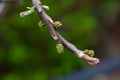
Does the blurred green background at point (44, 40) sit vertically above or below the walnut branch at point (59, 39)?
below

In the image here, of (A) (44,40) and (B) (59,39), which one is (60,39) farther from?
(A) (44,40)

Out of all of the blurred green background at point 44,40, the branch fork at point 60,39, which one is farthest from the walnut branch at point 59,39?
the blurred green background at point 44,40

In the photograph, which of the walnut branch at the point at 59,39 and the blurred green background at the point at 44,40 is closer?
the walnut branch at the point at 59,39

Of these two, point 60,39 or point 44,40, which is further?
point 44,40

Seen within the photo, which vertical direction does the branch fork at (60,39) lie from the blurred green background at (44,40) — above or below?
above

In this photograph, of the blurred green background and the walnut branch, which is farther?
the blurred green background

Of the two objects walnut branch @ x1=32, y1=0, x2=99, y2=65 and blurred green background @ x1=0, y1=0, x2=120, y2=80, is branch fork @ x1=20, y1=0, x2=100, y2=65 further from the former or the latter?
blurred green background @ x1=0, y1=0, x2=120, y2=80

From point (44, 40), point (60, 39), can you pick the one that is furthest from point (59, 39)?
point (44, 40)

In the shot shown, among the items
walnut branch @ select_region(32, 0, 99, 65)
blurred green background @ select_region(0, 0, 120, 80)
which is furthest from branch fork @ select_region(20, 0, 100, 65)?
blurred green background @ select_region(0, 0, 120, 80)

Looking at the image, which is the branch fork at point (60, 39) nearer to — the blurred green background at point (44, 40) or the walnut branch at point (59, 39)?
the walnut branch at point (59, 39)
